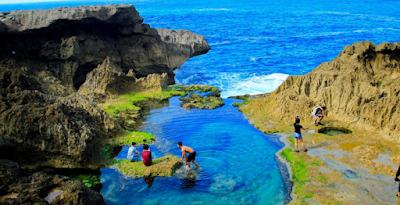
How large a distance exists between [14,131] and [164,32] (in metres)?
25.7

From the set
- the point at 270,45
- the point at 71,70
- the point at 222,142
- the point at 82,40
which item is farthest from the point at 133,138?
the point at 270,45

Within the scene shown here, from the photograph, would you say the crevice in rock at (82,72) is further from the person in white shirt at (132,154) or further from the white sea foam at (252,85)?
the person in white shirt at (132,154)

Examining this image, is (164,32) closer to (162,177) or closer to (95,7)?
(95,7)

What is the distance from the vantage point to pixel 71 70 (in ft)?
79.4

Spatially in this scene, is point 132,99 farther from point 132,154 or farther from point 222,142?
point 132,154

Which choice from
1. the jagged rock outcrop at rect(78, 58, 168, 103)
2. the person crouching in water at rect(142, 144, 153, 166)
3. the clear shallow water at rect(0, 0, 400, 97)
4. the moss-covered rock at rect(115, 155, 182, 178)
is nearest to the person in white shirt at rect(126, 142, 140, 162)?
the moss-covered rock at rect(115, 155, 182, 178)

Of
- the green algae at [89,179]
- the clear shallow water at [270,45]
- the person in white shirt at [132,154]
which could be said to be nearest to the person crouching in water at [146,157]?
the person in white shirt at [132,154]

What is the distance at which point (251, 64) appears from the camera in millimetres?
42438

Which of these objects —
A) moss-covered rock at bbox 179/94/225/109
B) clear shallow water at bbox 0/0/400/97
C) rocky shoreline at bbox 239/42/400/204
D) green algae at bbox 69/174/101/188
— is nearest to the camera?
rocky shoreline at bbox 239/42/400/204

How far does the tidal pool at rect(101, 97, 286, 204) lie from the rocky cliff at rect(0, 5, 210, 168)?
7.35 ft

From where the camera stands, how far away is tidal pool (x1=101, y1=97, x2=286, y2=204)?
468 inches

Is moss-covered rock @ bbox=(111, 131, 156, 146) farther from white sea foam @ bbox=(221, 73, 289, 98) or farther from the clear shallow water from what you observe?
the clear shallow water

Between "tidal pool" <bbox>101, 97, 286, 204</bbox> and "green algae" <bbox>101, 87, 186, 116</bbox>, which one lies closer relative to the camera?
"tidal pool" <bbox>101, 97, 286, 204</bbox>

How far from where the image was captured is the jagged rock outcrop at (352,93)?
1625 centimetres
